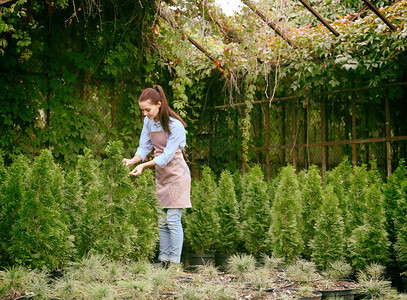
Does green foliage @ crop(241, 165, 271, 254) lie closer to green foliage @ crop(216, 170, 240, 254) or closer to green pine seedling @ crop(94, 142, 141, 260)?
green foliage @ crop(216, 170, 240, 254)

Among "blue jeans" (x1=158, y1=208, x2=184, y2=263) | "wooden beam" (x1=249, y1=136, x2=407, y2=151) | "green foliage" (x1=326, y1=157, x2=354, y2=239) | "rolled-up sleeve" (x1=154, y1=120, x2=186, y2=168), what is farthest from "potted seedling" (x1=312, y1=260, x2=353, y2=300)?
"wooden beam" (x1=249, y1=136, x2=407, y2=151)

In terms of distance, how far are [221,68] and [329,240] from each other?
4181mm

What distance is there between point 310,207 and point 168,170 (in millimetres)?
1815

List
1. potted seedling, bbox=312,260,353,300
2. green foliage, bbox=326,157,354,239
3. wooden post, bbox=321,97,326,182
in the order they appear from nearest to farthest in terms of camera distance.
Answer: potted seedling, bbox=312,260,353,300 < green foliage, bbox=326,157,354,239 < wooden post, bbox=321,97,326,182

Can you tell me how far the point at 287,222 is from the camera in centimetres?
538

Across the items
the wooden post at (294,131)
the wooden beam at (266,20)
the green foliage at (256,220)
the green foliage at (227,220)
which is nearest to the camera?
the green foliage at (256,220)

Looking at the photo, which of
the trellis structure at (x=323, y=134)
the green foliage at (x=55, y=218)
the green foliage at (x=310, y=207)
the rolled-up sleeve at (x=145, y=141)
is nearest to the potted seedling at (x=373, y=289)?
the green foliage at (x=310, y=207)

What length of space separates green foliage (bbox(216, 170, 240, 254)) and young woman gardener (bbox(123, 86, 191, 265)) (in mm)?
1452

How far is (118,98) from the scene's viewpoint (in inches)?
326

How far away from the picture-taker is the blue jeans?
4910 mm

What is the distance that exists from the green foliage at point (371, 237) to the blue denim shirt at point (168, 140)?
2013 mm

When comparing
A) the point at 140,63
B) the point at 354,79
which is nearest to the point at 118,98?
the point at 140,63

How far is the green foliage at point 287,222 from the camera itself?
5340 millimetres

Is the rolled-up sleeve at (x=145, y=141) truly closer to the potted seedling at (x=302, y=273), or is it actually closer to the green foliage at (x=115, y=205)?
the green foliage at (x=115, y=205)
